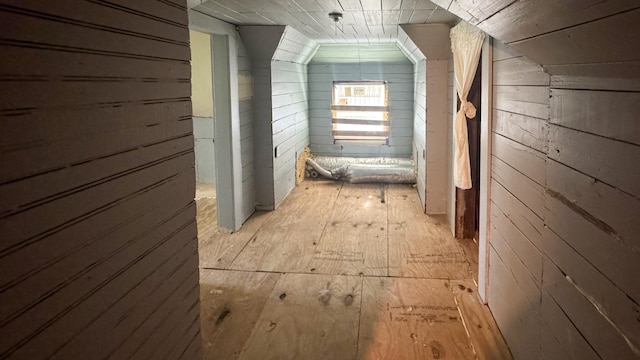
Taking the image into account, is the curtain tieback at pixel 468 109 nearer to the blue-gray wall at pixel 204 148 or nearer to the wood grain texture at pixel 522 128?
the wood grain texture at pixel 522 128

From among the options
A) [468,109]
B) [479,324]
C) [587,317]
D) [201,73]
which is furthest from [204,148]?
[587,317]

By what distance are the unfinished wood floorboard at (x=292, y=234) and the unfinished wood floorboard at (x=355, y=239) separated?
0.09m

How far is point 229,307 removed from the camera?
310 cm

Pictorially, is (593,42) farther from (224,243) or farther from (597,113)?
(224,243)

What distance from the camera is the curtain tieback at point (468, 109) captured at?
394 cm

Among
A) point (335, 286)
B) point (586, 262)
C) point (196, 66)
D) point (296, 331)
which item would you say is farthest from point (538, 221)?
point (196, 66)

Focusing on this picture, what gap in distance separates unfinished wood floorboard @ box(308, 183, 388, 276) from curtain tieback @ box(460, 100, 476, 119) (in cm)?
126

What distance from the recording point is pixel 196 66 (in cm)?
595

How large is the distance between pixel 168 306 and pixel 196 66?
4903 mm

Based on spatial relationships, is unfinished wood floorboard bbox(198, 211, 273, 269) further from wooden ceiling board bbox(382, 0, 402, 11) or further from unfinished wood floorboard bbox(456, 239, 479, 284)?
wooden ceiling board bbox(382, 0, 402, 11)

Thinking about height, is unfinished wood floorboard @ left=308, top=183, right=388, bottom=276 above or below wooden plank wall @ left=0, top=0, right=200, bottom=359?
below

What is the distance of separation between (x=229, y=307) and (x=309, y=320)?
53cm

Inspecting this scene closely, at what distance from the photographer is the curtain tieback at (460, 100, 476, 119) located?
394 centimetres

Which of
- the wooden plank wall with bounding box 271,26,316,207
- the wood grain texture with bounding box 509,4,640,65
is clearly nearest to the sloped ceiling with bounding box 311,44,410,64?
the wooden plank wall with bounding box 271,26,316,207
